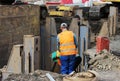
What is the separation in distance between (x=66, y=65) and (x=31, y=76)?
1272 millimetres

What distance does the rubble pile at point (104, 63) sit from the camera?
997cm

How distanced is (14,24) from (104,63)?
430cm

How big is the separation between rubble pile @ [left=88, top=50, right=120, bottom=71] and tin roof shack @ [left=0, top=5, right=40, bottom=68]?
3.38 meters

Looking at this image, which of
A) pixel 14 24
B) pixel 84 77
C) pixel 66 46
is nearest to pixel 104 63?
pixel 66 46

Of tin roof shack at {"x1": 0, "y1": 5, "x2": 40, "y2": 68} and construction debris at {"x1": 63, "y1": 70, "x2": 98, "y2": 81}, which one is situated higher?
tin roof shack at {"x1": 0, "y1": 5, "x2": 40, "y2": 68}

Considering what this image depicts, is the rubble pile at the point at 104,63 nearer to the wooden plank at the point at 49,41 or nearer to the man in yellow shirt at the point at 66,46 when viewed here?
the man in yellow shirt at the point at 66,46

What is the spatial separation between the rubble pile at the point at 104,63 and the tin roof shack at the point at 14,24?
3376 millimetres

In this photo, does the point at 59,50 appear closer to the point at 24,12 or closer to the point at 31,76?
the point at 31,76

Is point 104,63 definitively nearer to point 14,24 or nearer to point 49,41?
point 49,41

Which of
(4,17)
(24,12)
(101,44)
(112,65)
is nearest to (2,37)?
(4,17)

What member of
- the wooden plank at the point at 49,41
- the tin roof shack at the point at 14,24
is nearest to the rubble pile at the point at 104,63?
the wooden plank at the point at 49,41

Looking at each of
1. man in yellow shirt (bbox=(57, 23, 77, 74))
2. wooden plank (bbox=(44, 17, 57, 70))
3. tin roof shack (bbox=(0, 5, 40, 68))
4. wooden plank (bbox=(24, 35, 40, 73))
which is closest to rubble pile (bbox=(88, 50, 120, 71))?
man in yellow shirt (bbox=(57, 23, 77, 74))

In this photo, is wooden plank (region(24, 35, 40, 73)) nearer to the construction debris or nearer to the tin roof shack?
the tin roof shack

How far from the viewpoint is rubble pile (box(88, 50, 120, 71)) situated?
9.97 meters
